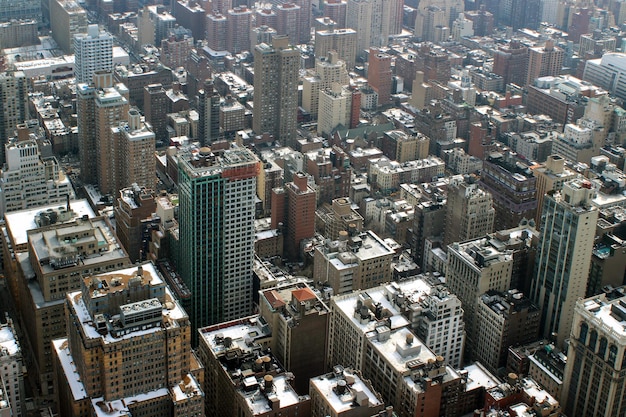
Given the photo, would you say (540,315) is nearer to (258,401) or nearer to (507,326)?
(507,326)

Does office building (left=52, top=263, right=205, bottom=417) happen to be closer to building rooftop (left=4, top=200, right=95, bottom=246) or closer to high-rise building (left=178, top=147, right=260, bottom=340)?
high-rise building (left=178, top=147, right=260, bottom=340)

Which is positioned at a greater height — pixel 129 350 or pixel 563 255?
pixel 129 350

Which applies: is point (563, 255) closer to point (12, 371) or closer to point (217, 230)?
point (217, 230)

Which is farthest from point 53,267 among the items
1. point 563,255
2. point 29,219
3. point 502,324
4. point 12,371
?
point 563,255

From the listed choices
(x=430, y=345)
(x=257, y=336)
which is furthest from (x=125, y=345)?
(x=430, y=345)

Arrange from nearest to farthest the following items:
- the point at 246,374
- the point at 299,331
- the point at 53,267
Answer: the point at 246,374, the point at 299,331, the point at 53,267

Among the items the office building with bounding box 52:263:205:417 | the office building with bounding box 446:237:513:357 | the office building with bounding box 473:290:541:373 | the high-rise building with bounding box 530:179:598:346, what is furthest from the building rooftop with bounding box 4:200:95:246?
the high-rise building with bounding box 530:179:598:346

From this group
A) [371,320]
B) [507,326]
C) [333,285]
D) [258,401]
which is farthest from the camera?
[333,285]
